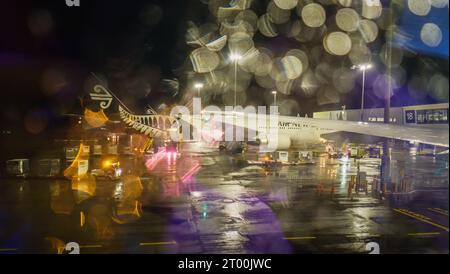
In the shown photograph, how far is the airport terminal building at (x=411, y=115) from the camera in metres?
22.8

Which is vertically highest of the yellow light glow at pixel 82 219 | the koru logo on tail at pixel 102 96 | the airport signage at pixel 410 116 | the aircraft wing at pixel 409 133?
the koru logo on tail at pixel 102 96

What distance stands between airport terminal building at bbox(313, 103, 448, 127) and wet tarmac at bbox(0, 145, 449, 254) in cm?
415

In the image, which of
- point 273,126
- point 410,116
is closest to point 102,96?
point 273,126

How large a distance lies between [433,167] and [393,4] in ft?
58.1

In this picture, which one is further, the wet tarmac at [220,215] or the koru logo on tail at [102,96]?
the koru logo on tail at [102,96]

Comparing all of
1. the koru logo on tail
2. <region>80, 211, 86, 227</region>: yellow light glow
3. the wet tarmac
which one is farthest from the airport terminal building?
the koru logo on tail

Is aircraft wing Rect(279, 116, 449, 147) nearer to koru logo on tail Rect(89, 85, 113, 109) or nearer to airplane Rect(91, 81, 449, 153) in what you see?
airplane Rect(91, 81, 449, 153)

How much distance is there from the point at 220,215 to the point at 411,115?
3302 cm

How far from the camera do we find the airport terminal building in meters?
22.8

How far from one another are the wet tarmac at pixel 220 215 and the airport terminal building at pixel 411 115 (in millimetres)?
4147

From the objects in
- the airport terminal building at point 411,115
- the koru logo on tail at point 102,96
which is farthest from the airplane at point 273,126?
the koru logo on tail at point 102,96

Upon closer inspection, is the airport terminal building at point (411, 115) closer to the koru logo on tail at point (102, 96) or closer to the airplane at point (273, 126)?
the airplane at point (273, 126)
